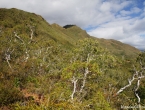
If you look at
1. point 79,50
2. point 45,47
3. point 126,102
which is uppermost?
point 45,47

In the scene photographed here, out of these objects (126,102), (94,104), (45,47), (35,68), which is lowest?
(126,102)

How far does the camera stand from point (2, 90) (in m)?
21.4

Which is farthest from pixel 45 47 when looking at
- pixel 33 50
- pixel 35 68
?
pixel 35 68

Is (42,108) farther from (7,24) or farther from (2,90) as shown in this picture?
(7,24)

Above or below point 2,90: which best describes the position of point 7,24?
above

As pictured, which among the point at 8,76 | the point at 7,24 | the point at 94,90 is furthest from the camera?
the point at 7,24

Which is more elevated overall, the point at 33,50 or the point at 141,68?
the point at 33,50

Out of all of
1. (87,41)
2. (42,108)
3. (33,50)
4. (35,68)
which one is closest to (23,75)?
(35,68)

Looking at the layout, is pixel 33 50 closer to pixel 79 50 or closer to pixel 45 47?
Answer: pixel 45 47

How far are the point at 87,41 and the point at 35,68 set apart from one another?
621 inches

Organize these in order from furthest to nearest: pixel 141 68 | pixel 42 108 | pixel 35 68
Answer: pixel 35 68
pixel 141 68
pixel 42 108

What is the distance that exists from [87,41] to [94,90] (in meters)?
9.27

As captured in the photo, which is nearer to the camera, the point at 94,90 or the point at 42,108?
the point at 42,108

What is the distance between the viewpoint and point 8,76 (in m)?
32.3
